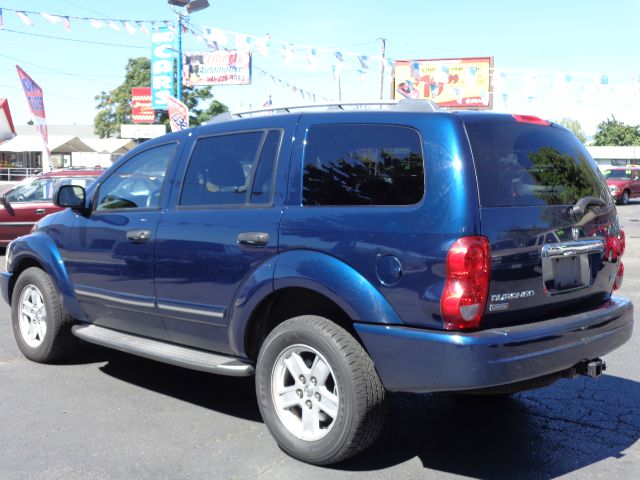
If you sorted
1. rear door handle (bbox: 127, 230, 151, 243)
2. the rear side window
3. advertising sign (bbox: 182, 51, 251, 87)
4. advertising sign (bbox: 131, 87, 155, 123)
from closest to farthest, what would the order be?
the rear side window, rear door handle (bbox: 127, 230, 151, 243), advertising sign (bbox: 182, 51, 251, 87), advertising sign (bbox: 131, 87, 155, 123)

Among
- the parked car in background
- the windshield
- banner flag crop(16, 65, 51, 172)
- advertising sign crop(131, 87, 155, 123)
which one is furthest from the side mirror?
advertising sign crop(131, 87, 155, 123)

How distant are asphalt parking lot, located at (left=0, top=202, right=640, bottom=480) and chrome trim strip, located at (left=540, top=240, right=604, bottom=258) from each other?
116 cm

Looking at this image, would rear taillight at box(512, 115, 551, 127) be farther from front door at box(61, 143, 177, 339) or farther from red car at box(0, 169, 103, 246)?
red car at box(0, 169, 103, 246)

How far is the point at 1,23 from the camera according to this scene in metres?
16.8

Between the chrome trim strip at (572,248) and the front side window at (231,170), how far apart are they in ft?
5.21

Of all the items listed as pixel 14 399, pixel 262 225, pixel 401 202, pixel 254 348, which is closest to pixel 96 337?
pixel 14 399

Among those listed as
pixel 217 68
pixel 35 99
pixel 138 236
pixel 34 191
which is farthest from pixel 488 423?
pixel 217 68

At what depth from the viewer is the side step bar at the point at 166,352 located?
13.9 feet

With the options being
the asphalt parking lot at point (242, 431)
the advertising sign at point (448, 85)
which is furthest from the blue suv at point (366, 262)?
the advertising sign at point (448, 85)

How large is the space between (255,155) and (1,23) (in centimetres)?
1498

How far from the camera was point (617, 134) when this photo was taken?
273ft

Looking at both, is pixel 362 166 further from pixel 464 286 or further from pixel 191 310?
pixel 191 310

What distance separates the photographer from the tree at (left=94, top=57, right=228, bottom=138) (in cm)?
6088

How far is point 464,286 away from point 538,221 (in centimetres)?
64
